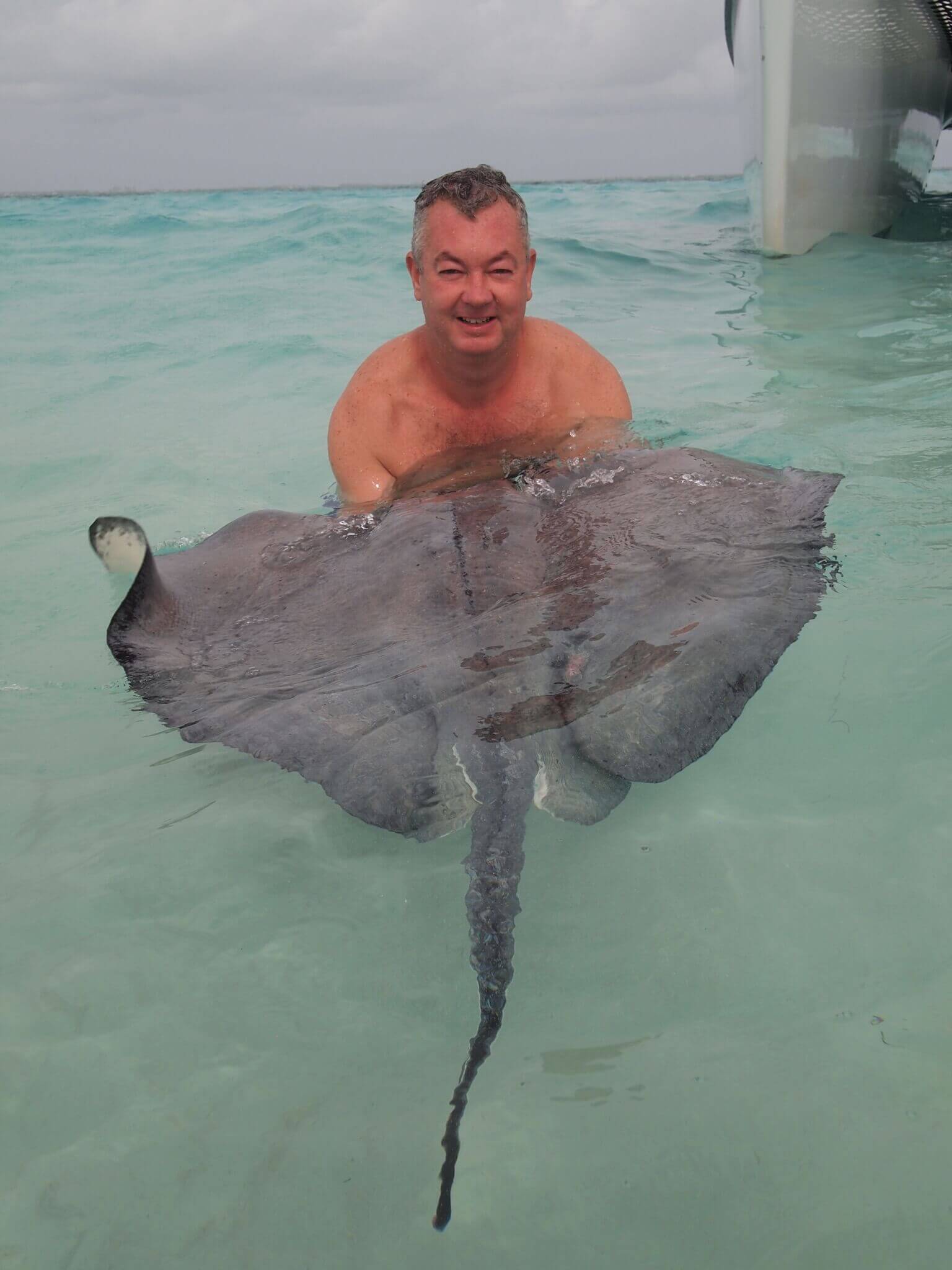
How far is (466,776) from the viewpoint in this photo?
1.99 m

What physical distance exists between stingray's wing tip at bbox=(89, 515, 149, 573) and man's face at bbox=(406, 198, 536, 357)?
4.97 ft

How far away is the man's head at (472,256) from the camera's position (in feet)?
11.2

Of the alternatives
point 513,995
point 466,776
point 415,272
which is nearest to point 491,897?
point 513,995

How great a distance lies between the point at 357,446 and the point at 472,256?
2.88 ft

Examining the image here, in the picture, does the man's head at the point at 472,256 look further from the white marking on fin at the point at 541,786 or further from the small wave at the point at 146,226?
the small wave at the point at 146,226

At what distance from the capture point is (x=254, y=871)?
7.03ft

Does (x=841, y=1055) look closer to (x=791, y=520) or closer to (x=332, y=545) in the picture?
(x=791, y=520)

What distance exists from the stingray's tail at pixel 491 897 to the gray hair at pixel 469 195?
224cm

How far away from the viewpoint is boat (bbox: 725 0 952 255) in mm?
8922

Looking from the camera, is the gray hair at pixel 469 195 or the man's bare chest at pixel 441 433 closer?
the gray hair at pixel 469 195

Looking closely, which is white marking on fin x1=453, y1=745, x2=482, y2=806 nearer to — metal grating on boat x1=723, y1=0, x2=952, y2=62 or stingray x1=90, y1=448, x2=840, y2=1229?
stingray x1=90, y1=448, x2=840, y2=1229

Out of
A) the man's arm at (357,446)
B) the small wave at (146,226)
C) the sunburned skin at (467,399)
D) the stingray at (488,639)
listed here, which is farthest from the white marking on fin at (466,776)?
the small wave at (146,226)

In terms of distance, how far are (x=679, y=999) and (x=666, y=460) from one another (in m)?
2.01

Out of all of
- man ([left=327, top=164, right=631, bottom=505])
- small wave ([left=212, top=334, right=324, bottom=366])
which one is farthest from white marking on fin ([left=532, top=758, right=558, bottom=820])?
small wave ([left=212, top=334, right=324, bottom=366])
